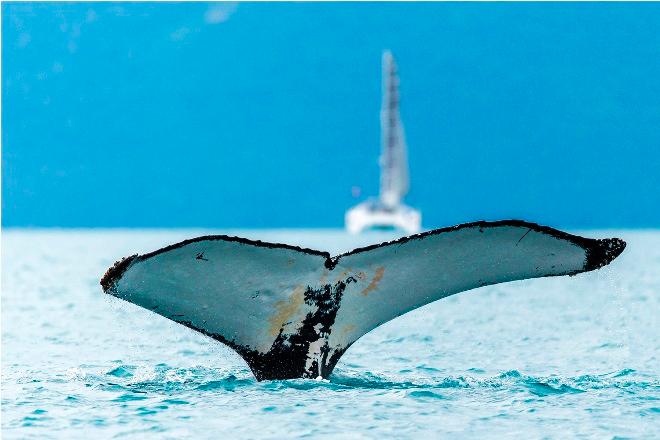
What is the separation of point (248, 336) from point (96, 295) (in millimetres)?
16919

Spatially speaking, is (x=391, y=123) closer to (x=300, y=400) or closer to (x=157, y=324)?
(x=157, y=324)

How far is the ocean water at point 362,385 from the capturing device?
21.3 feet

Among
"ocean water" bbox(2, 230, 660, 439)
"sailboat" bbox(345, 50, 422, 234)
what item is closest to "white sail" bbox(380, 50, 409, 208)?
"sailboat" bbox(345, 50, 422, 234)

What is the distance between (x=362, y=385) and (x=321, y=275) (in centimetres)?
226

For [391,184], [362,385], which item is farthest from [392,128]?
[362,385]

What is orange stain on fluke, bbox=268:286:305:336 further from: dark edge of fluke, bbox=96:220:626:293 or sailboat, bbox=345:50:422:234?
sailboat, bbox=345:50:422:234

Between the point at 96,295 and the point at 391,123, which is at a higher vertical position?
the point at 391,123

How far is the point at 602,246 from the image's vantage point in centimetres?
561

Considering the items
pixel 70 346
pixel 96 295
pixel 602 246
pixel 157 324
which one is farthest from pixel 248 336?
pixel 96 295

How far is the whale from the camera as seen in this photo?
18.3 feet

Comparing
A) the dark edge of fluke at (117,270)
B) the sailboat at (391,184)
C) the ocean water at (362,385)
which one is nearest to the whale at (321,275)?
the dark edge of fluke at (117,270)

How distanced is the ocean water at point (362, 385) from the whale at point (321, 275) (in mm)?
540

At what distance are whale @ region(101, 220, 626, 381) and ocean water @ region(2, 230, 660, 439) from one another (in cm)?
54

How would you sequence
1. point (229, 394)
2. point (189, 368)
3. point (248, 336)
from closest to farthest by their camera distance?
point (248, 336), point (229, 394), point (189, 368)
